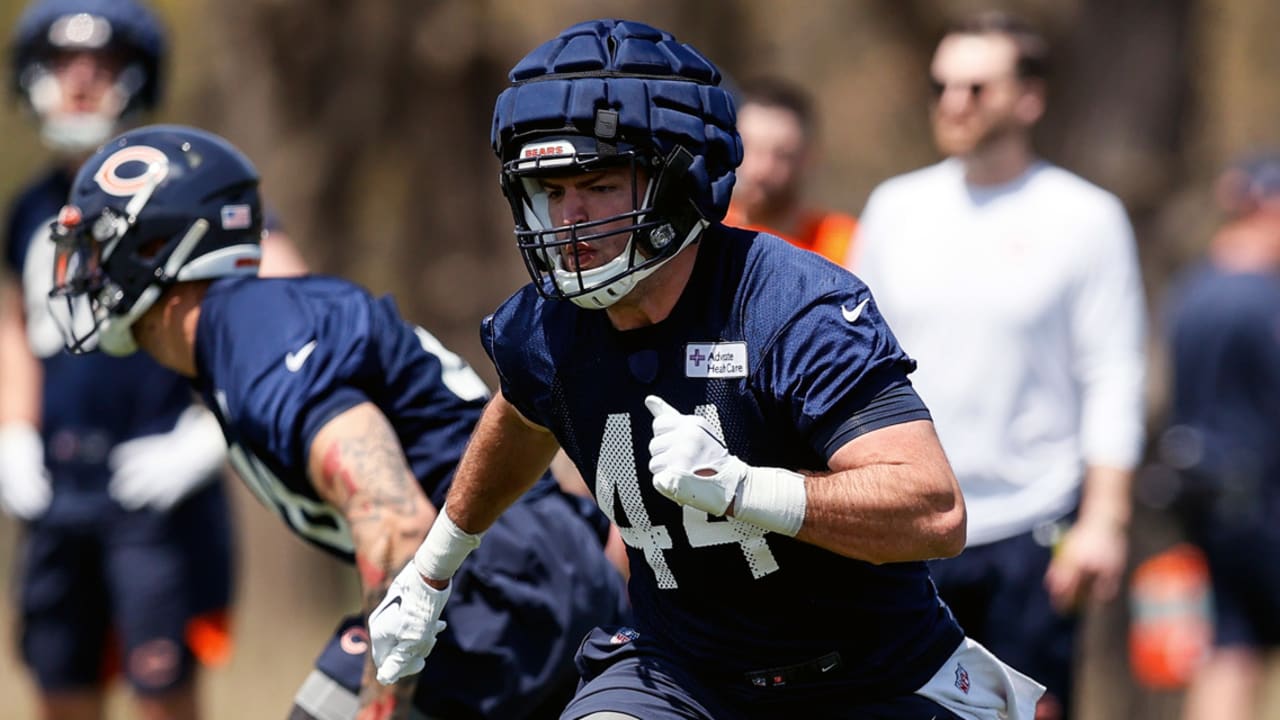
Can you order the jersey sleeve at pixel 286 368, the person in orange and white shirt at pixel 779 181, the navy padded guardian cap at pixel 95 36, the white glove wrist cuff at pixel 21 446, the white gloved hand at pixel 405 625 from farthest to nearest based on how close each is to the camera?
→ the white glove wrist cuff at pixel 21 446, the navy padded guardian cap at pixel 95 36, the person in orange and white shirt at pixel 779 181, the jersey sleeve at pixel 286 368, the white gloved hand at pixel 405 625

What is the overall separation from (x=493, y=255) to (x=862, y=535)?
9.59 m

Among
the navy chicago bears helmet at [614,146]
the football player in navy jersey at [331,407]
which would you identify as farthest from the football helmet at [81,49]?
the navy chicago bears helmet at [614,146]

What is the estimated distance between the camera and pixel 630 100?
320 cm

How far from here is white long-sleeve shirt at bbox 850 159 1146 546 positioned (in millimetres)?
5152

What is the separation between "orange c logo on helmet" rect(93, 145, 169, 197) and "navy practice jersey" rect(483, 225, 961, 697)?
127cm

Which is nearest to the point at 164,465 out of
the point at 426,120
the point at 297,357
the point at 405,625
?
the point at 297,357

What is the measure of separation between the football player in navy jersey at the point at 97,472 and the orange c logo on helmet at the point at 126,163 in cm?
187

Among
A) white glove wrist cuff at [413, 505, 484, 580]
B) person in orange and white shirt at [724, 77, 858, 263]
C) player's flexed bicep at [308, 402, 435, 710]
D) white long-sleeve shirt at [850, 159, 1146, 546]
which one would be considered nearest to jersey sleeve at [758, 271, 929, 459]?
white glove wrist cuff at [413, 505, 484, 580]

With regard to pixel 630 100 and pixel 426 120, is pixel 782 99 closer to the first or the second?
pixel 630 100

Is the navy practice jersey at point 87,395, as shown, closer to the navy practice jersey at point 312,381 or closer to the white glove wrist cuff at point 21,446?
the white glove wrist cuff at point 21,446

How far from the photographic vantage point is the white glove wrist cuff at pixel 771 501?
9.58ft

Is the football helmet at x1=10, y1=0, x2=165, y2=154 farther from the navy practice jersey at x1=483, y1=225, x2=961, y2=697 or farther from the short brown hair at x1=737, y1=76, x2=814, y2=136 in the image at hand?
the navy practice jersey at x1=483, y1=225, x2=961, y2=697

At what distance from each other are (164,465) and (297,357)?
253 cm

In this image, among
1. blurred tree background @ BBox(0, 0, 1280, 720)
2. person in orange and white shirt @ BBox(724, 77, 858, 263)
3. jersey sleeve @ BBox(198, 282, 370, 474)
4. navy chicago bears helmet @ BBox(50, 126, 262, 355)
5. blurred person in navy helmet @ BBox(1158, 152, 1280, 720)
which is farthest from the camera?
blurred tree background @ BBox(0, 0, 1280, 720)
